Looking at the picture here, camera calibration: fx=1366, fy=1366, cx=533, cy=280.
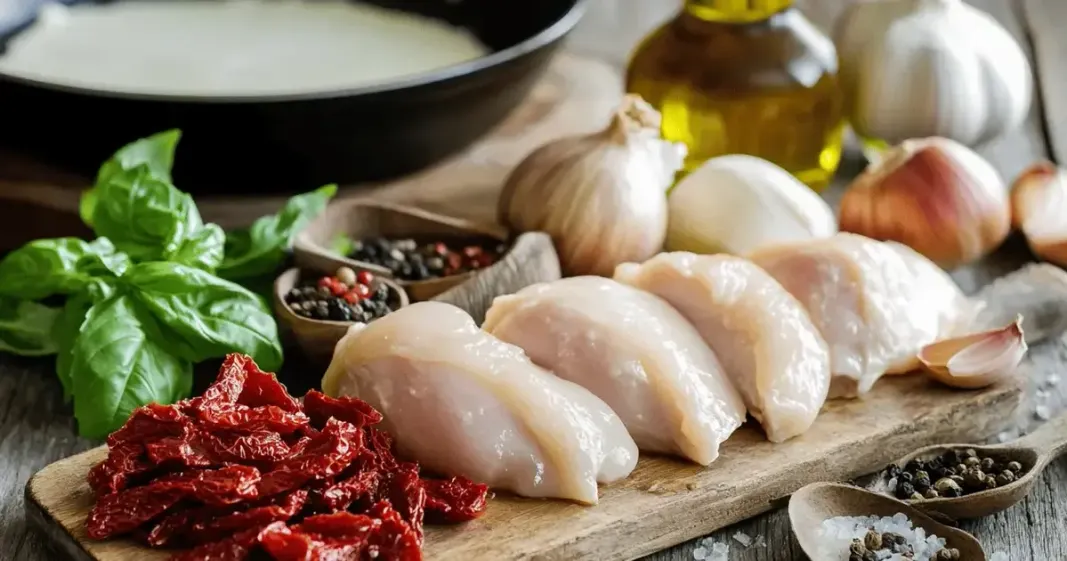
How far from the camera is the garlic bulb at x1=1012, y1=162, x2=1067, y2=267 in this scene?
9.16 ft

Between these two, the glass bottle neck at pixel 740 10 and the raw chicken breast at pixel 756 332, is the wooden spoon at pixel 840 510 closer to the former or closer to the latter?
the raw chicken breast at pixel 756 332

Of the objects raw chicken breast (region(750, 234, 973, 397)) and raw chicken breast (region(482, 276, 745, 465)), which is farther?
raw chicken breast (region(750, 234, 973, 397))

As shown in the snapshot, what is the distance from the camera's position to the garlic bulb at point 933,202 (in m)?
2.66

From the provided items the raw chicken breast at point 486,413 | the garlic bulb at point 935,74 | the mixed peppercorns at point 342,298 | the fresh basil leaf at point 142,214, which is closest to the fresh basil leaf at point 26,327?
the fresh basil leaf at point 142,214

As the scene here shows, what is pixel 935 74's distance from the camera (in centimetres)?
303

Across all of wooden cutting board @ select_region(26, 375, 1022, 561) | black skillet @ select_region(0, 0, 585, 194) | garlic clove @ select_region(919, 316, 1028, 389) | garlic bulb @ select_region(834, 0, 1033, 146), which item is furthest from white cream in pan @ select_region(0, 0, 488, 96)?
garlic clove @ select_region(919, 316, 1028, 389)

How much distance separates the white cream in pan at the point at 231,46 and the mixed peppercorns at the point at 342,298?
0.62 meters

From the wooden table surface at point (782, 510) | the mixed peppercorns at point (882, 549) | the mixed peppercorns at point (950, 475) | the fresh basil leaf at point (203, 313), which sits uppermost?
the fresh basil leaf at point (203, 313)

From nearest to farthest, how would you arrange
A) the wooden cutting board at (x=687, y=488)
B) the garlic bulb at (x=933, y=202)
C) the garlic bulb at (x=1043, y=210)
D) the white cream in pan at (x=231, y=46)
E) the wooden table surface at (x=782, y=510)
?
the wooden cutting board at (x=687, y=488) → the wooden table surface at (x=782, y=510) → the garlic bulb at (x=933, y=202) → the garlic bulb at (x=1043, y=210) → the white cream in pan at (x=231, y=46)

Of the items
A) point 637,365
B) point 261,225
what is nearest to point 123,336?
point 261,225

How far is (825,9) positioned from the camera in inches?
168

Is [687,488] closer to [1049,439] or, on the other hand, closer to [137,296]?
[1049,439]

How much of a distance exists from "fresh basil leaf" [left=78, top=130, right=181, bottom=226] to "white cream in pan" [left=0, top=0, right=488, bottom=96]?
326 mm

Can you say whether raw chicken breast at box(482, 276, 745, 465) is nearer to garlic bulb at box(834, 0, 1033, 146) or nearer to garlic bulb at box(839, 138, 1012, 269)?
garlic bulb at box(839, 138, 1012, 269)
